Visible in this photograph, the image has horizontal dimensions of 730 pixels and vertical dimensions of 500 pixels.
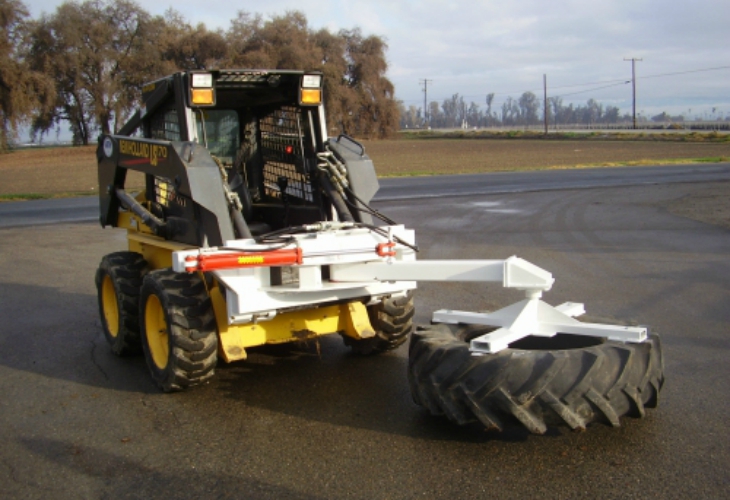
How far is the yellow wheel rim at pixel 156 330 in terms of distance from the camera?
596cm

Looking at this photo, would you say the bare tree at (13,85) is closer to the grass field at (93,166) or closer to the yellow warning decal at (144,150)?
the grass field at (93,166)

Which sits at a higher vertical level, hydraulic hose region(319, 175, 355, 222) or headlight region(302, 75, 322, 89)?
headlight region(302, 75, 322, 89)

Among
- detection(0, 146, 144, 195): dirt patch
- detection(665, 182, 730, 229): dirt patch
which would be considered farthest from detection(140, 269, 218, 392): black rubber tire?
detection(665, 182, 730, 229): dirt patch

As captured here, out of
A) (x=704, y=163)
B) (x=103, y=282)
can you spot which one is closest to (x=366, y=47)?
(x=704, y=163)

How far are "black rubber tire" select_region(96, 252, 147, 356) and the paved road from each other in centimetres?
1158

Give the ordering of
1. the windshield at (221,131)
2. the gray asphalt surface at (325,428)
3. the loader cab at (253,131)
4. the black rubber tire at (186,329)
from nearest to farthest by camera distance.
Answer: the gray asphalt surface at (325,428) < the black rubber tire at (186,329) < the loader cab at (253,131) < the windshield at (221,131)

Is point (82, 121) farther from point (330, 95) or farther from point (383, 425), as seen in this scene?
point (383, 425)

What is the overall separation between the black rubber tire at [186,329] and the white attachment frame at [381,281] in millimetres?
315

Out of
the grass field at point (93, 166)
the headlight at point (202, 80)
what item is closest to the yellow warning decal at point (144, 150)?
the headlight at point (202, 80)

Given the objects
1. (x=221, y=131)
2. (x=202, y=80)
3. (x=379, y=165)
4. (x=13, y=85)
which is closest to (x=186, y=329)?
(x=202, y=80)

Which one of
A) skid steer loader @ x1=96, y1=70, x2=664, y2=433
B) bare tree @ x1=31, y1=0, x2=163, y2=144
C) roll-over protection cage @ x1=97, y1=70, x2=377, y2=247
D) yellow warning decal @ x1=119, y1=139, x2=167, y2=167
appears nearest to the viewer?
skid steer loader @ x1=96, y1=70, x2=664, y2=433

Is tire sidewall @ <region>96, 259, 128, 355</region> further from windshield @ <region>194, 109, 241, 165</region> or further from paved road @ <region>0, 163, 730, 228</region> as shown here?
paved road @ <region>0, 163, 730, 228</region>

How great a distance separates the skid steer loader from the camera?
14.5 ft

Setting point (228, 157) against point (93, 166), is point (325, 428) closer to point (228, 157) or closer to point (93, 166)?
point (228, 157)
